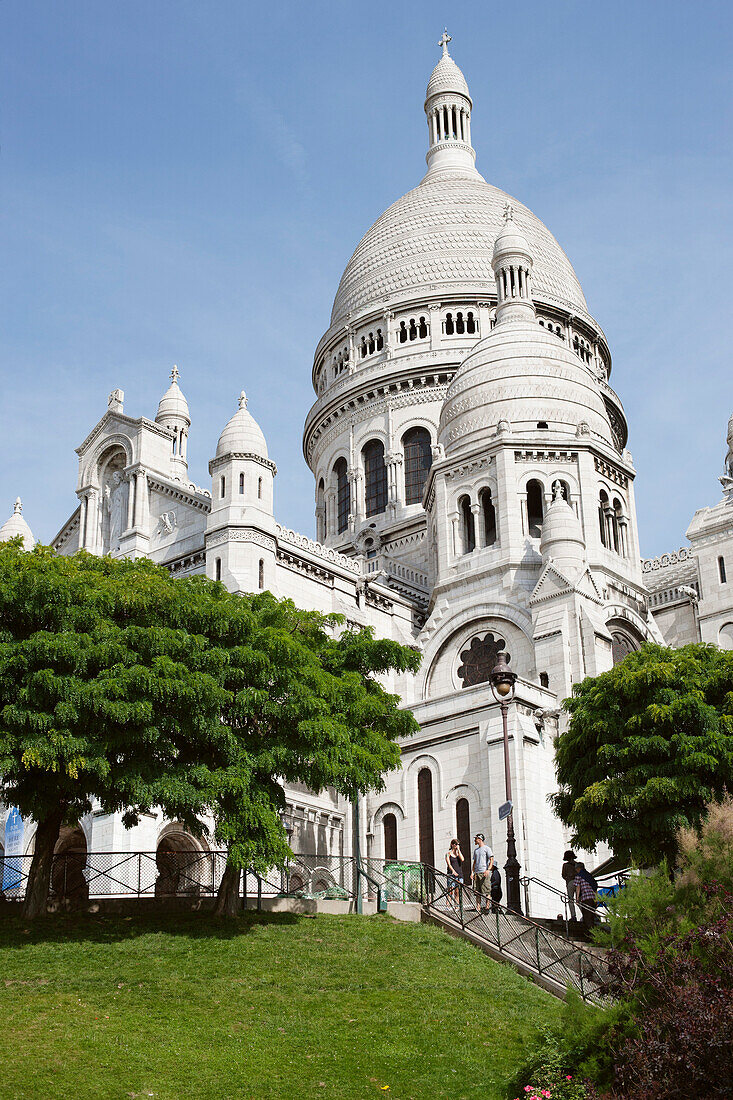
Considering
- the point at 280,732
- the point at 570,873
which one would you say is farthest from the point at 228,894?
the point at 570,873

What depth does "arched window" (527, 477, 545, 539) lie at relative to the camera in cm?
5509

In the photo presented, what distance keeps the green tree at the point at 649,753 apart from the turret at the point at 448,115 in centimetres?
6602

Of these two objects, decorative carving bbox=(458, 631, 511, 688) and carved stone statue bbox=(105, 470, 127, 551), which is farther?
carved stone statue bbox=(105, 470, 127, 551)

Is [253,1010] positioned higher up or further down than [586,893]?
further down

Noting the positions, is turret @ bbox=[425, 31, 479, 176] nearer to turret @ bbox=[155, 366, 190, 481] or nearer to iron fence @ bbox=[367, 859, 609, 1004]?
turret @ bbox=[155, 366, 190, 481]

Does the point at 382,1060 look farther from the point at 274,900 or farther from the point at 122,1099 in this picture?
the point at 274,900

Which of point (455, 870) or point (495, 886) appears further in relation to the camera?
point (455, 870)

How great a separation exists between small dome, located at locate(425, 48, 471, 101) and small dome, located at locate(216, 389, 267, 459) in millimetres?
53931

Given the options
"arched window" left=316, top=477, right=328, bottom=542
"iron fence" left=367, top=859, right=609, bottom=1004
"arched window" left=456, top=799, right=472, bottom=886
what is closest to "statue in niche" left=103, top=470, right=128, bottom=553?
"arched window" left=456, top=799, right=472, bottom=886

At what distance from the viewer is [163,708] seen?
2859 centimetres

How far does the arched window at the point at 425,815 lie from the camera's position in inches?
1724

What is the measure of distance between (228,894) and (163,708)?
449 cm

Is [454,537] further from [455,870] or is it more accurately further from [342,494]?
[455,870]

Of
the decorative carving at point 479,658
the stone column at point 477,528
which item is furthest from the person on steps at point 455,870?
the stone column at point 477,528
